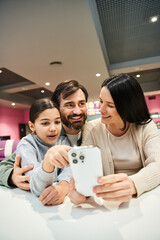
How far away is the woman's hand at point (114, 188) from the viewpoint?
50 centimetres

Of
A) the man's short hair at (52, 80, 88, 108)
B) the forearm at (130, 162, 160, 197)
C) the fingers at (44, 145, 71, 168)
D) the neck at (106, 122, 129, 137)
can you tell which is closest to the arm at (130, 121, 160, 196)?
the forearm at (130, 162, 160, 197)

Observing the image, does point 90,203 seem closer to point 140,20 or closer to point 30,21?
point 30,21

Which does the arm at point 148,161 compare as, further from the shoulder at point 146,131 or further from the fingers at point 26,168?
the fingers at point 26,168

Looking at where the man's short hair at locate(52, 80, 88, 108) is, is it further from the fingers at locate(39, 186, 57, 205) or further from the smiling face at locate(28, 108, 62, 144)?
the fingers at locate(39, 186, 57, 205)

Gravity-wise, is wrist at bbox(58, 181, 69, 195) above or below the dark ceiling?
below

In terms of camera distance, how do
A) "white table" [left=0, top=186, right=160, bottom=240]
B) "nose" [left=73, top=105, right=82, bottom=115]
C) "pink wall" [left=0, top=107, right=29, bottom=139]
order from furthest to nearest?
"pink wall" [left=0, top=107, right=29, bottom=139] → "nose" [left=73, top=105, right=82, bottom=115] → "white table" [left=0, top=186, right=160, bottom=240]

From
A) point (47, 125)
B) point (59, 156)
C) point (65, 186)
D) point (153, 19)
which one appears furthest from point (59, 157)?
point (153, 19)

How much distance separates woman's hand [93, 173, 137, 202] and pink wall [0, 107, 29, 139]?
33.0 ft

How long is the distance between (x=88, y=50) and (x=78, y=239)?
12.6 feet

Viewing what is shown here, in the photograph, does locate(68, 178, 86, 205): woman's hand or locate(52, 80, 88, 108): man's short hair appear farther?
locate(52, 80, 88, 108): man's short hair

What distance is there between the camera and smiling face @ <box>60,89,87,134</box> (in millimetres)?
1200

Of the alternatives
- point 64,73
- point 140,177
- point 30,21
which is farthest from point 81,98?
point 64,73

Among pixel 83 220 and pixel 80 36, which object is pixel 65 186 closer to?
pixel 83 220

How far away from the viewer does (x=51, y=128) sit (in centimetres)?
93
